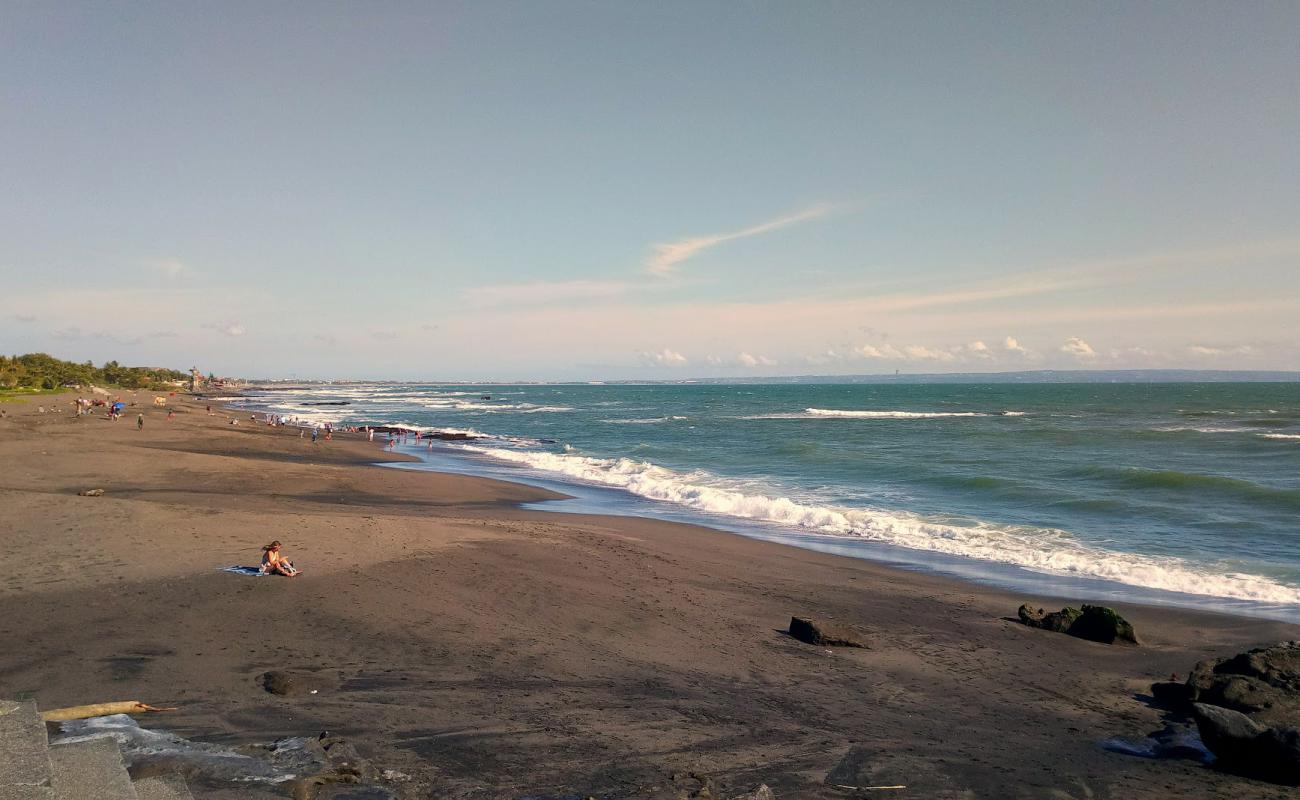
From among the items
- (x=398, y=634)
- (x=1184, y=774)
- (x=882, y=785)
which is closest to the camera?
(x=882, y=785)

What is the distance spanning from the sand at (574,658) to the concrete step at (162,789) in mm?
260

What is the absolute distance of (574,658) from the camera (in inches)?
363

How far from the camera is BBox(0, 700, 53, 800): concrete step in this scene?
14.3 ft

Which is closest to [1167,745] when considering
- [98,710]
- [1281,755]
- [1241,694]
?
[1281,755]

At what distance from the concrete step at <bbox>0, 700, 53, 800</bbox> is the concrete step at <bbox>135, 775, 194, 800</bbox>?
517 mm

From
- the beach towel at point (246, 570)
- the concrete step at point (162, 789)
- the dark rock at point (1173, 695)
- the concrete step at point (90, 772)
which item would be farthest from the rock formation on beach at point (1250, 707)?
the beach towel at point (246, 570)

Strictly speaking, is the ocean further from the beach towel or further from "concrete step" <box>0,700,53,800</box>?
"concrete step" <box>0,700,53,800</box>

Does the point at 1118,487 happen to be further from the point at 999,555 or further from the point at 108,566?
the point at 108,566

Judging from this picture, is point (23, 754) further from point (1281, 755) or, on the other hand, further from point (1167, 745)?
point (1281, 755)

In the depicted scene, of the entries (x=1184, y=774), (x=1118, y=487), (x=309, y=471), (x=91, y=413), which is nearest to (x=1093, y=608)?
(x=1184, y=774)

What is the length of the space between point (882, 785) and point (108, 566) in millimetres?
11801

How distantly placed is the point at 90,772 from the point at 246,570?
760 cm

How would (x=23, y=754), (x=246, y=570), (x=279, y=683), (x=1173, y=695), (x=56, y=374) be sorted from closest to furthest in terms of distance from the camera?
(x=23, y=754) < (x=279, y=683) < (x=1173, y=695) < (x=246, y=570) < (x=56, y=374)

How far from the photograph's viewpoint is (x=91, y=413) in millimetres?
48938
